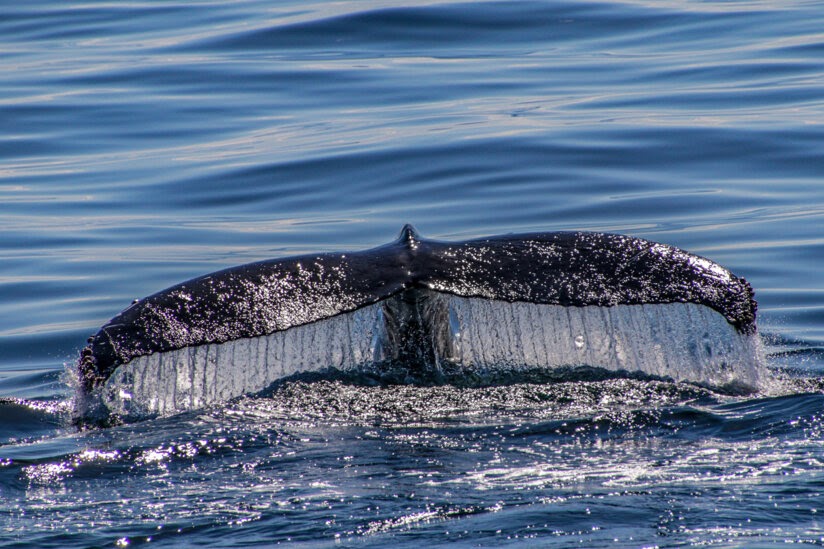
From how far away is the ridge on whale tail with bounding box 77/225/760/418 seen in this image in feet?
16.8

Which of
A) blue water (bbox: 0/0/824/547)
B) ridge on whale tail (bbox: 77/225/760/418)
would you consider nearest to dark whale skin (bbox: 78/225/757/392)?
ridge on whale tail (bbox: 77/225/760/418)

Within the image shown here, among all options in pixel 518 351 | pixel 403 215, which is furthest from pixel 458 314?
pixel 403 215

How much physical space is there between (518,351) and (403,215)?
5.83m

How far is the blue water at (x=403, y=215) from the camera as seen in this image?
4.20 metres

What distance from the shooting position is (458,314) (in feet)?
18.4

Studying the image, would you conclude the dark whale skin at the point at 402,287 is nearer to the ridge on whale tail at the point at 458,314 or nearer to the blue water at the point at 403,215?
the ridge on whale tail at the point at 458,314

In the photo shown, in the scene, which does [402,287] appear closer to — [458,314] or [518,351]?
[458,314]

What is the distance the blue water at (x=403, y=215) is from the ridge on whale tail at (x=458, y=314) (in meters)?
0.15

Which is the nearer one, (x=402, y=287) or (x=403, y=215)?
(x=402, y=287)

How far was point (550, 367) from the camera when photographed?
5.49 meters

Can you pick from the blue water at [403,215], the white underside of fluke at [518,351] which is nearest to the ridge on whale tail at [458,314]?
the white underside of fluke at [518,351]

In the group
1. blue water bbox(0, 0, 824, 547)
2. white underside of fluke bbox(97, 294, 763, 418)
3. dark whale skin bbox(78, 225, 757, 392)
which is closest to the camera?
blue water bbox(0, 0, 824, 547)

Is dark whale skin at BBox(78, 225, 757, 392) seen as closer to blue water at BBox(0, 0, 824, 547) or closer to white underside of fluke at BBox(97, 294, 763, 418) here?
white underside of fluke at BBox(97, 294, 763, 418)

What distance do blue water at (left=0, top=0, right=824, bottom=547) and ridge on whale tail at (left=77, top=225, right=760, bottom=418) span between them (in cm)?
15
